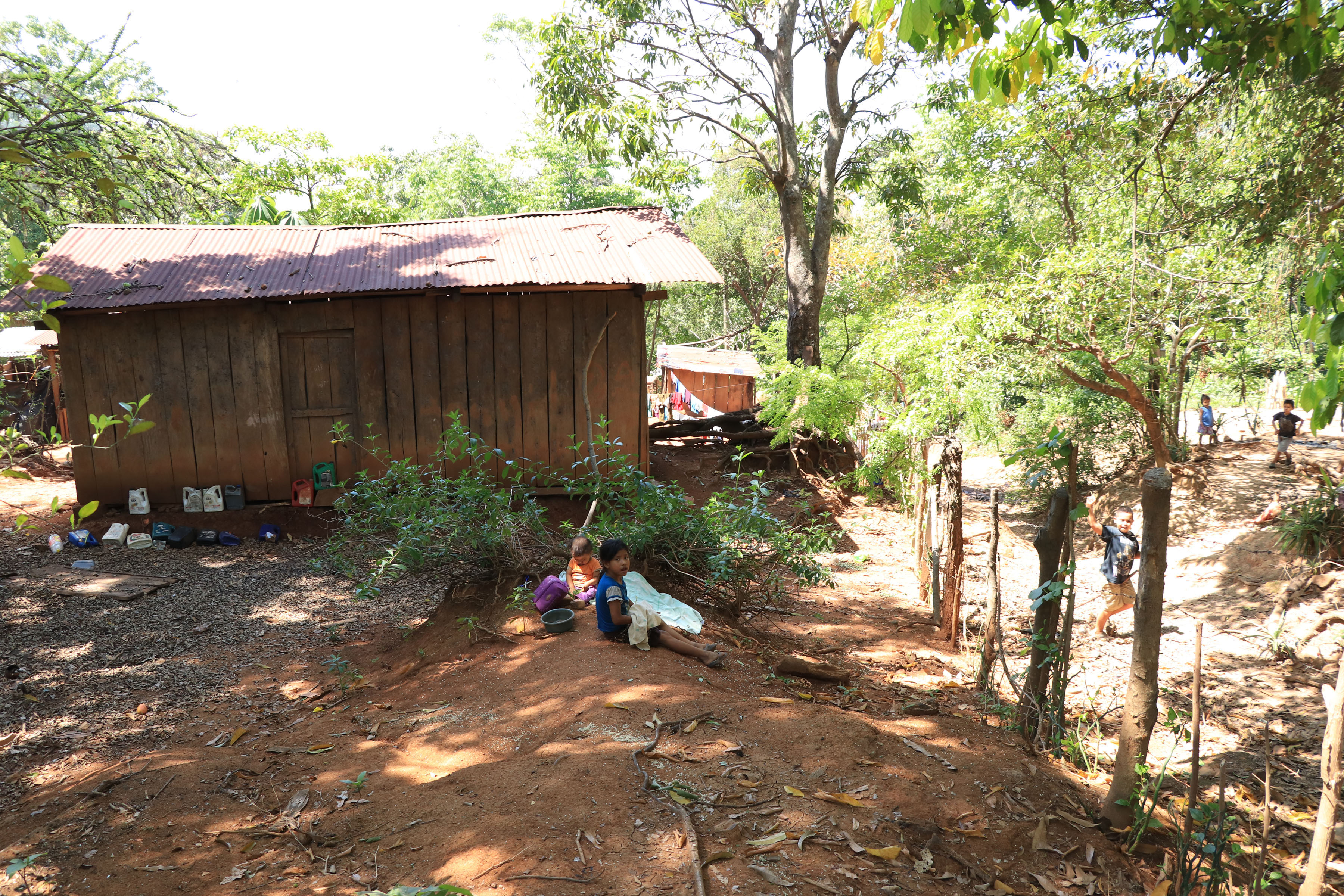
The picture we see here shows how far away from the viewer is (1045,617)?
161 inches

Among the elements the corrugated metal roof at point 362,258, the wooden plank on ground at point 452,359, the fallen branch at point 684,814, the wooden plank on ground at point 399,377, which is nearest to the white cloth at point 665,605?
the fallen branch at point 684,814

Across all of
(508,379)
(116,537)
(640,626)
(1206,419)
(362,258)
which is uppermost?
(362,258)

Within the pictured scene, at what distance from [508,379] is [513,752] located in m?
6.30

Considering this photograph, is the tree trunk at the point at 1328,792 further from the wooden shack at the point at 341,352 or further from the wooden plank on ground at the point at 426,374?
the wooden plank on ground at the point at 426,374

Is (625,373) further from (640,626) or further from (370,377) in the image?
(640,626)

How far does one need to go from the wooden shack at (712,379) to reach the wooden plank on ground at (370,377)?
532 inches

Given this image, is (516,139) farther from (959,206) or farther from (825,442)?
(825,442)

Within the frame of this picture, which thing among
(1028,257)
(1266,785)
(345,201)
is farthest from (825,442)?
(345,201)

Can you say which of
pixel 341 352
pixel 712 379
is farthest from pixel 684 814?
pixel 712 379

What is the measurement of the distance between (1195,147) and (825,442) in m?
5.96

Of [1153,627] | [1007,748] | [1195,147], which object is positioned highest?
[1195,147]

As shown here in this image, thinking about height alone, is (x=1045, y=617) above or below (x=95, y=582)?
above

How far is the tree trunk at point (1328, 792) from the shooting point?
7.89ft

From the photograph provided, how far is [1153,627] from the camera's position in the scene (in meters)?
3.19
